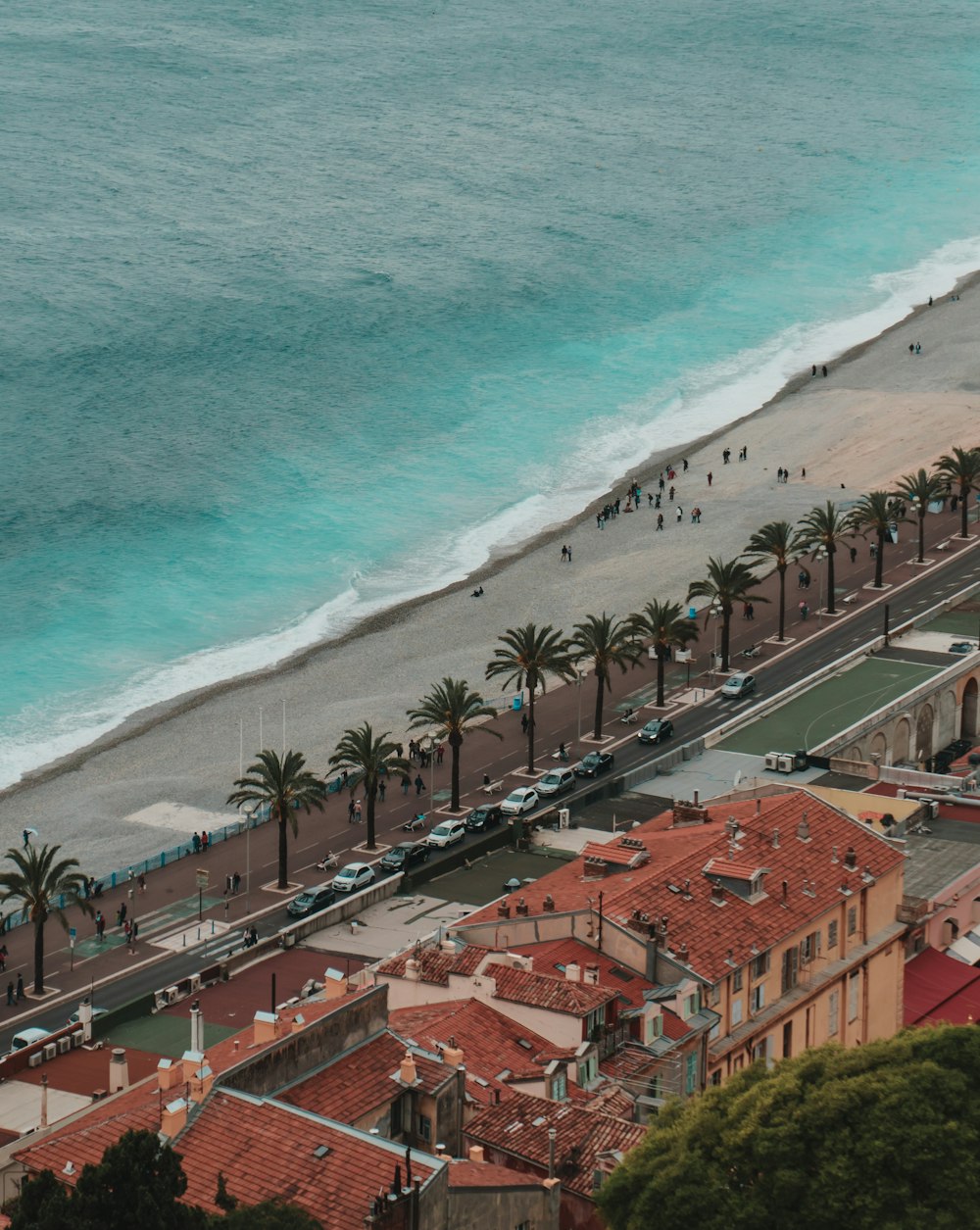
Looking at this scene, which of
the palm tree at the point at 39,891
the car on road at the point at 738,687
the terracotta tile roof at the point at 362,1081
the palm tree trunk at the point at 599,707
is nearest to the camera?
the terracotta tile roof at the point at 362,1081

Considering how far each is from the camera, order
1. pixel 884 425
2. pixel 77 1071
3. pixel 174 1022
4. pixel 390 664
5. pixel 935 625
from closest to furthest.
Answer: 1. pixel 77 1071
2. pixel 174 1022
3. pixel 935 625
4. pixel 390 664
5. pixel 884 425

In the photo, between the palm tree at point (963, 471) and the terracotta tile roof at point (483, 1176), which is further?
the palm tree at point (963, 471)

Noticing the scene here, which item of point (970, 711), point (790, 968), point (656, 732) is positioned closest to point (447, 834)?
point (656, 732)

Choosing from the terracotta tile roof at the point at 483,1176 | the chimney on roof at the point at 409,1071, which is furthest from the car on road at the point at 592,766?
the terracotta tile roof at the point at 483,1176

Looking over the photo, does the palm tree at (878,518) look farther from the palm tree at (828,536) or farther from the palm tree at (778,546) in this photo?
the palm tree at (778,546)

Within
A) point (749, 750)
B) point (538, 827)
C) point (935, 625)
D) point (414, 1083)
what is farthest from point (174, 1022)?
point (935, 625)

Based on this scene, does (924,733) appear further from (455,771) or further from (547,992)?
(547,992)

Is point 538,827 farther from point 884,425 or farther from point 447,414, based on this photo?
point 447,414
